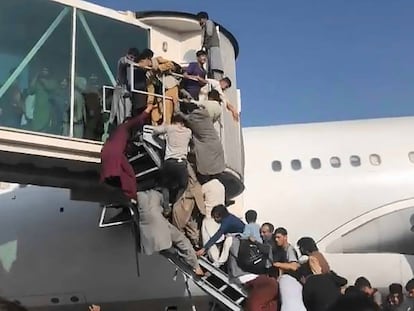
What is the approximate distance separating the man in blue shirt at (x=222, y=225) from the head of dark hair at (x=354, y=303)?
6.86 feet

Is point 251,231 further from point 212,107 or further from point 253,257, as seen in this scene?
point 212,107

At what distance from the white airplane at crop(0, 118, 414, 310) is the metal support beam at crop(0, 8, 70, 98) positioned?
3943 mm

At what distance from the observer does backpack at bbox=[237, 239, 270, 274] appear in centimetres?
767

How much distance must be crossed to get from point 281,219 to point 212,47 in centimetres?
450

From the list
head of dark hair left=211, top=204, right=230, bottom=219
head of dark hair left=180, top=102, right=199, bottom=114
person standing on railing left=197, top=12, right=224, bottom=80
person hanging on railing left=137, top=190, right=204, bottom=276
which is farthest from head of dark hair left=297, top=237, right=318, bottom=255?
person standing on railing left=197, top=12, right=224, bottom=80

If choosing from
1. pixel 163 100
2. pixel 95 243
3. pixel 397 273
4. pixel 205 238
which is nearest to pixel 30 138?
pixel 163 100

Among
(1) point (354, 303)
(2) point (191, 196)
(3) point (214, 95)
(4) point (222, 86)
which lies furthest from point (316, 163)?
(1) point (354, 303)

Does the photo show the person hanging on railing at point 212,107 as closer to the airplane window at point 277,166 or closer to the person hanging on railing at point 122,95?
the person hanging on railing at point 122,95

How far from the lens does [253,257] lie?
7.66 m

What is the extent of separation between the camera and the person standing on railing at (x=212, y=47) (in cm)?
941

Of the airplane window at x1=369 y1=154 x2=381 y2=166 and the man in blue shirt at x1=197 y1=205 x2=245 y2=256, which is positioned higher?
the airplane window at x1=369 y1=154 x2=381 y2=166

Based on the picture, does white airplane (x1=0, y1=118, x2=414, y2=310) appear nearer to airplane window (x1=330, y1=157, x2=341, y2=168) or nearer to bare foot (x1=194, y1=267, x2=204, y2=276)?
airplane window (x1=330, y1=157, x2=341, y2=168)

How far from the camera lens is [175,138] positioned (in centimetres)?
774

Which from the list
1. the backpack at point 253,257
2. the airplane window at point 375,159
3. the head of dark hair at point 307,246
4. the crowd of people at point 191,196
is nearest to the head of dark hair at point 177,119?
the crowd of people at point 191,196
